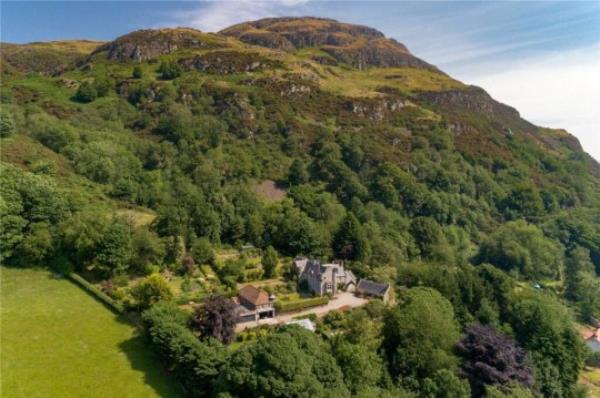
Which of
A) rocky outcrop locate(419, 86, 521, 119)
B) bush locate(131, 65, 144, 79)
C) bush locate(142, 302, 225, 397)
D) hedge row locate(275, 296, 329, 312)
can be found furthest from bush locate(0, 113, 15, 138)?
rocky outcrop locate(419, 86, 521, 119)

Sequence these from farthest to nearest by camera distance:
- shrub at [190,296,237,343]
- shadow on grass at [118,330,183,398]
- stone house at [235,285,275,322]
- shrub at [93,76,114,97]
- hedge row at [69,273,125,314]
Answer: shrub at [93,76,114,97] → stone house at [235,285,275,322] → hedge row at [69,273,125,314] → shrub at [190,296,237,343] → shadow on grass at [118,330,183,398]

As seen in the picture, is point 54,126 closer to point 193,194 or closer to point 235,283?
point 193,194

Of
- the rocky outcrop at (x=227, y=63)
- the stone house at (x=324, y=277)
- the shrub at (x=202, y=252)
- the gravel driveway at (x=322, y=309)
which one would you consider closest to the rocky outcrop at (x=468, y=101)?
→ the rocky outcrop at (x=227, y=63)

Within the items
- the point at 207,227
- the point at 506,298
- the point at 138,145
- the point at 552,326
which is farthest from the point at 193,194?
the point at 552,326

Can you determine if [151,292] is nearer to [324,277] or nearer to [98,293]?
[98,293]

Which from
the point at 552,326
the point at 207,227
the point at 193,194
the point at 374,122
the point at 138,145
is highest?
the point at 374,122

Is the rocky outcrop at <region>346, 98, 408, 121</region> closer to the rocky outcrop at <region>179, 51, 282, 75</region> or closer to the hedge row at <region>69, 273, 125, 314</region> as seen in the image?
the rocky outcrop at <region>179, 51, 282, 75</region>
